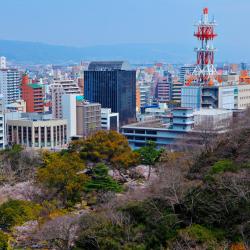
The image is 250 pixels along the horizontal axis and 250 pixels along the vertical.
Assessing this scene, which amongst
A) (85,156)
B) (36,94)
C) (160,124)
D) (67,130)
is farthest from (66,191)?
(36,94)

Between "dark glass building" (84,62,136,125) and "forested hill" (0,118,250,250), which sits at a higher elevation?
"dark glass building" (84,62,136,125)

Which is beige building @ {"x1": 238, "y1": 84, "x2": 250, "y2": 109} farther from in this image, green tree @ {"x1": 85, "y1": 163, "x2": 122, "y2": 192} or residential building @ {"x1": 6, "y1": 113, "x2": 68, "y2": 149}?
green tree @ {"x1": 85, "y1": 163, "x2": 122, "y2": 192}

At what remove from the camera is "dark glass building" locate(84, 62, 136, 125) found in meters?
44.4

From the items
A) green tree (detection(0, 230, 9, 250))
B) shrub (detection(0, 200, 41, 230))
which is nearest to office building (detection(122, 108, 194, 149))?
shrub (detection(0, 200, 41, 230))

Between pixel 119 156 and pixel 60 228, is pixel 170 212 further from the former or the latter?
pixel 119 156

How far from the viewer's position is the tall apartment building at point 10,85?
51.8m

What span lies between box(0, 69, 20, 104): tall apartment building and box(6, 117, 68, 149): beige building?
53.6ft

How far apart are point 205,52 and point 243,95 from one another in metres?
5.09

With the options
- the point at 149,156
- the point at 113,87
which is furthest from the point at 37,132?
the point at 149,156

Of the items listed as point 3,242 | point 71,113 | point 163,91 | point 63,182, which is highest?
point 163,91

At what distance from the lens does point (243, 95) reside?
41.0 m

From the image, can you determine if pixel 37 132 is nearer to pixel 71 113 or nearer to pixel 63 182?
pixel 71 113

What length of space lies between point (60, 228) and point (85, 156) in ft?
27.7

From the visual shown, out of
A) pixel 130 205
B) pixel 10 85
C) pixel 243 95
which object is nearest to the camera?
pixel 130 205
